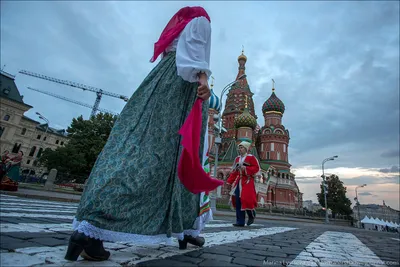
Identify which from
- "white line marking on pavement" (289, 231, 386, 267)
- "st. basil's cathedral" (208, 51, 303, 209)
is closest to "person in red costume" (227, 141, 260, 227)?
"white line marking on pavement" (289, 231, 386, 267)

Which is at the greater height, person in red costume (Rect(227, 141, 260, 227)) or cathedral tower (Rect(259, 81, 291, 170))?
cathedral tower (Rect(259, 81, 291, 170))

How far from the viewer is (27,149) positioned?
156ft

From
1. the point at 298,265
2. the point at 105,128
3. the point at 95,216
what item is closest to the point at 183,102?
the point at 95,216

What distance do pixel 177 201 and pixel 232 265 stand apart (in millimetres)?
662

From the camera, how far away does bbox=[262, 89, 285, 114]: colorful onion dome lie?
4669 cm

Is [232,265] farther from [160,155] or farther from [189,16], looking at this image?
[189,16]

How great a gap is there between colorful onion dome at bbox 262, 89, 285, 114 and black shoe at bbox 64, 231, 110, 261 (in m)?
48.3

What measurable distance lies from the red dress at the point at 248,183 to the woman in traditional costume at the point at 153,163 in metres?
4.21

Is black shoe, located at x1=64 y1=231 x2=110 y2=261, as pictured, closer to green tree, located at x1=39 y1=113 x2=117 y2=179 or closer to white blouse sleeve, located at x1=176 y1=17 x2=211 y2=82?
white blouse sleeve, located at x1=176 y1=17 x2=211 y2=82

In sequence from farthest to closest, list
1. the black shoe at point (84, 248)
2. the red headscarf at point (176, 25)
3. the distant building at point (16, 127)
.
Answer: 1. the distant building at point (16, 127)
2. the red headscarf at point (176, 25)
3. the black shoe at point (84, 248)

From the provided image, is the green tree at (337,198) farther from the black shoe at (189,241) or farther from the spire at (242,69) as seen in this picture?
the black shoe at (189,241)

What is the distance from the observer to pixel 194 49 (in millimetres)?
2070

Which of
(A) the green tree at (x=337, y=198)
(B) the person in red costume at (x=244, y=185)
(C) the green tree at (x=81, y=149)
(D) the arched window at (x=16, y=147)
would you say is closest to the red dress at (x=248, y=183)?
(B) the person in red costume at (x=244, y=185)

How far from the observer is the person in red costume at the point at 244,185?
6.21 metres
